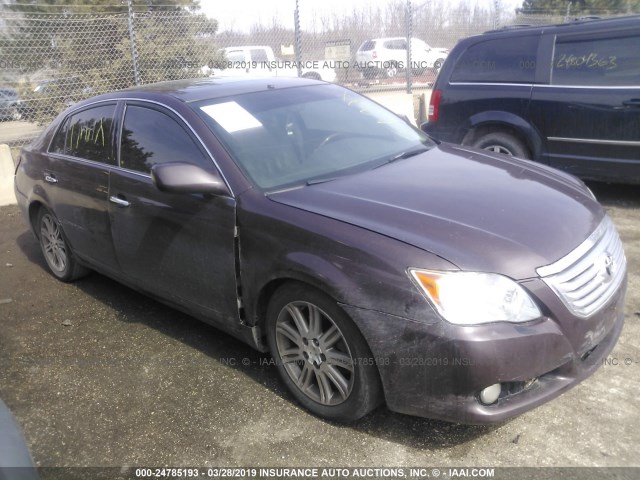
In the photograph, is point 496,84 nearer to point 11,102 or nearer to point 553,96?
point 553,96

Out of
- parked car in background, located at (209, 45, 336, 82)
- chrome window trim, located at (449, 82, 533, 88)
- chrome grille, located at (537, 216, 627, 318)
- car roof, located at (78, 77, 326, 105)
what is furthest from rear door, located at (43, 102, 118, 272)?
parked car in background, located at (209, 45, 336, 82)

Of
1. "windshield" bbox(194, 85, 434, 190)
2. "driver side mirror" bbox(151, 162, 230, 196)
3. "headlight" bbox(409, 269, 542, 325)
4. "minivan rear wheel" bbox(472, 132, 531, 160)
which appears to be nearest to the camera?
"headlight" bbox(409, 269, 542, 325)

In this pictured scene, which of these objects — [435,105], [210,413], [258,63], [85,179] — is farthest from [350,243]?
[258,63]

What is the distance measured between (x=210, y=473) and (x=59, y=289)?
2970 millimetres

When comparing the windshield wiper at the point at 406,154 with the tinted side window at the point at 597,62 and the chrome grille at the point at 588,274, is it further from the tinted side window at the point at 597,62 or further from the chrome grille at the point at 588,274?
the tinted side window at the point at 597,62

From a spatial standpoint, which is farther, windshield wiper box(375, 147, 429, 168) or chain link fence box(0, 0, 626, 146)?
chain link fence box(0, 0, 626, 146)

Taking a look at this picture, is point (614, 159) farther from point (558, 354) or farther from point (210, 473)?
point (210, 473)

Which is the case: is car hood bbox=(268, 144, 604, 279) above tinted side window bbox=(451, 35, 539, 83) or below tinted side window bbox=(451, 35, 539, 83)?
below

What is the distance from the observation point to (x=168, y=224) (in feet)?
11.5

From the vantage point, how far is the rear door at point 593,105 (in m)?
5.79

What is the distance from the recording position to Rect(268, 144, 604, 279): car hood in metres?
2.52

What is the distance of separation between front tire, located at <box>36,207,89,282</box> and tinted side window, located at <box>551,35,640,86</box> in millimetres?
Result: 5104

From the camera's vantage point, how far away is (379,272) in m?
2.52

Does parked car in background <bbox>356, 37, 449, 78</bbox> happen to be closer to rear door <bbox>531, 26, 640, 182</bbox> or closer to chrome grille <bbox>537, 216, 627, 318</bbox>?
rear door <bbox>531, 26, 640, 182</bbox>
